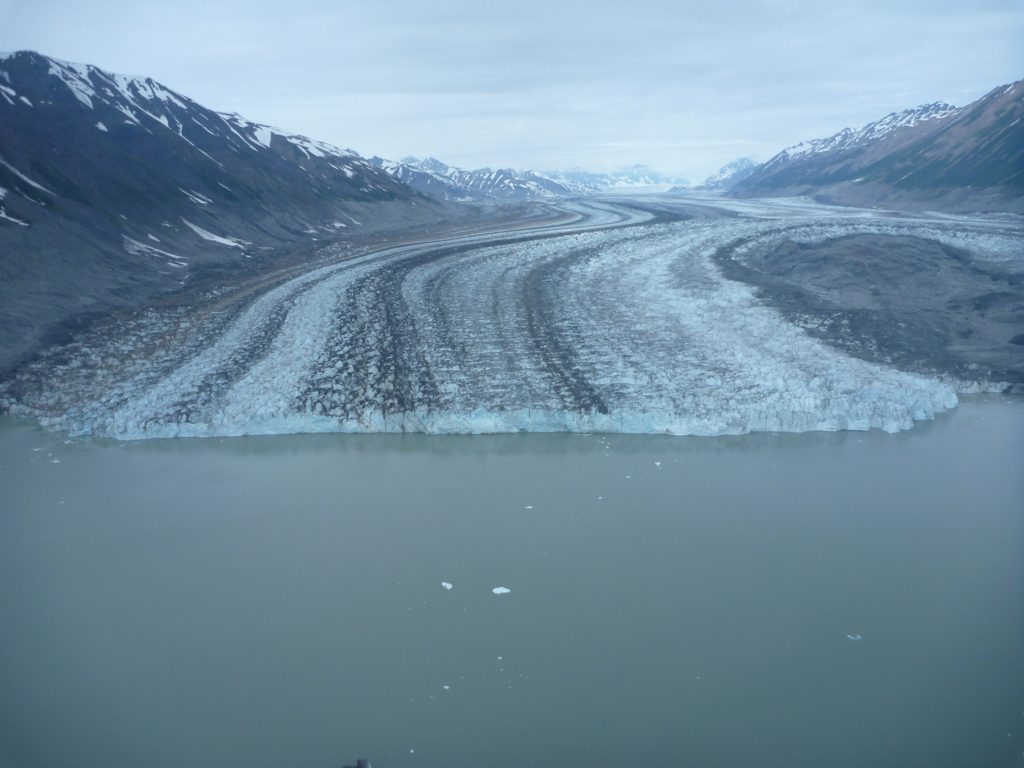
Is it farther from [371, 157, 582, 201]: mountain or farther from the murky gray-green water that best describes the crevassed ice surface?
[371, 157, 582, 201]: mountain

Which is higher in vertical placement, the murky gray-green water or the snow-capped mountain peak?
the snow-capped mountain peak

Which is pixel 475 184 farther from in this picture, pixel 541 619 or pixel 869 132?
pixel 541 619

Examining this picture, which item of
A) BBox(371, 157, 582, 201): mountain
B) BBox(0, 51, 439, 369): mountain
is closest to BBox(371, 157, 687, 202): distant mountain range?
BBox(371, 157, 582, 201): mountain

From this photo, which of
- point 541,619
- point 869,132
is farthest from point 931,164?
point 541,619

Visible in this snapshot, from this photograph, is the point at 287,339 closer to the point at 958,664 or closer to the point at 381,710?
the point at 381,710

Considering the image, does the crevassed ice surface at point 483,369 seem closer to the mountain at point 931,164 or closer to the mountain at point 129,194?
the mountain at point 129,194

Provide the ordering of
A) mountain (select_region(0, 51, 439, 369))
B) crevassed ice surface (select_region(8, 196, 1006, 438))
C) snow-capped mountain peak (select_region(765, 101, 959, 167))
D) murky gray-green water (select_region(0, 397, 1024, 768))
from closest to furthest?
murky gray-green water (select_region(0, 397, 1024, 768)) → crevassed ice surface (select_region(8, 196, 1006, 438)) → mountain (select_region(0, 51, 439, 369)) → snow-capped mountain peak (select_region(765, 101, 959, 167))
